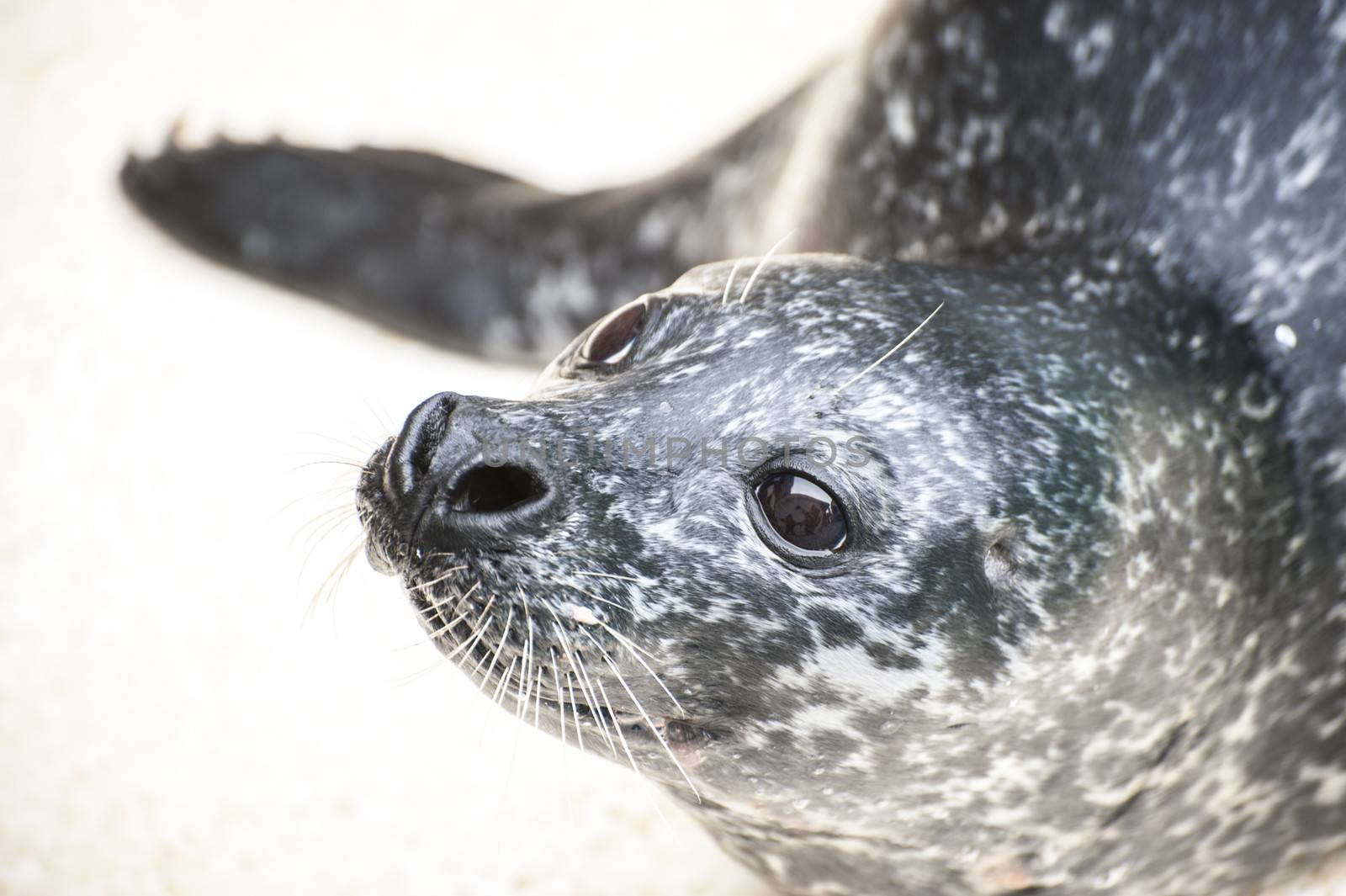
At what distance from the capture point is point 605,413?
155 cm

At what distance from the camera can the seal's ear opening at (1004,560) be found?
1509 millimetres

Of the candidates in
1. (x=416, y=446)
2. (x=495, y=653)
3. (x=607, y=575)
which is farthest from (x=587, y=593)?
(x=416, y=446)

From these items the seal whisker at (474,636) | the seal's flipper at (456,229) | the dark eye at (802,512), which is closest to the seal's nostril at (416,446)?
the seal whisker at (474,636)

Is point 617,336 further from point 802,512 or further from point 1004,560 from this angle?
Answer: point 1004,560

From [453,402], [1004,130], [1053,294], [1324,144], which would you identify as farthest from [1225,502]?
[453,402]

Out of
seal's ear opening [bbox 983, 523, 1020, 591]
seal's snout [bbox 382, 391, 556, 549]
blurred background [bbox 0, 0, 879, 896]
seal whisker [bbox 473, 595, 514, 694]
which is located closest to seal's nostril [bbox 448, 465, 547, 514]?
seal's snout [bbox 382, 391, 556, 549]

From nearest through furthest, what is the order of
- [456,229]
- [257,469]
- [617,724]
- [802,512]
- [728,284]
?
[802,512]
[617,724]
[728,284]
[257,469]
[456,229]

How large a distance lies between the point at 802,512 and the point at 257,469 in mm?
1925

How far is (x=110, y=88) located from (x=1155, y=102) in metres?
3.14

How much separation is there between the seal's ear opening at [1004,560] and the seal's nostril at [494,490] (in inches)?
20.3

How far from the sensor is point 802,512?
1.47 metres

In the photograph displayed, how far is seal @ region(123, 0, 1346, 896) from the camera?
1.49 m

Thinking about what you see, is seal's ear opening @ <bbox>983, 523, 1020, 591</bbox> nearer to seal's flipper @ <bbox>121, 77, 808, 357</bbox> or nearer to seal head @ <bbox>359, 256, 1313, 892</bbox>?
seal head @ <bbox>359, 256, 1313, 892</bbox>

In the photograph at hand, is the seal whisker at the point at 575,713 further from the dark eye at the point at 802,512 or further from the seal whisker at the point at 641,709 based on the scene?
the dark eye at the point at 802,512
